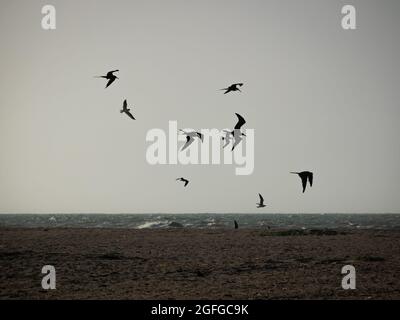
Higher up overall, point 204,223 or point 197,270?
point 197,270

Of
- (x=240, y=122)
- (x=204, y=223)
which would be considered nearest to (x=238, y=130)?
(x=240, y=122)

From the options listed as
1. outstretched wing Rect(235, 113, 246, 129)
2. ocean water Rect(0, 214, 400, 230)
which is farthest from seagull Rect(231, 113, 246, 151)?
ocean water Rect(0, 214, 400, 230)

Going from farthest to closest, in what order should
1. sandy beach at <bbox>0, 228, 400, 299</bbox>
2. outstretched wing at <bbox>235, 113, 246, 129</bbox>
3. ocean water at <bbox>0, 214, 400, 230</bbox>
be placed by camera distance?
ocean water at <bbox>0, 214, 400, 230</bbox> < outstretched wing at <bbox>235, 113, 246, 129</bbox> < sandy beach at <bbox>0, 228, 400, 299</bbox>

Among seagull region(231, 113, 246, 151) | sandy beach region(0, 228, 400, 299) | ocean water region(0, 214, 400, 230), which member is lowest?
ocean water region(0, 214, 400, 230)

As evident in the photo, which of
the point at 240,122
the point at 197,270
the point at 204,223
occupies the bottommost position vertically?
the point at 204,223

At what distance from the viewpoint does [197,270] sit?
18.6 metres

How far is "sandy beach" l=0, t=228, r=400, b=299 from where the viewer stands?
14.5m

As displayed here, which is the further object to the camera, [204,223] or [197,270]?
[204,223]

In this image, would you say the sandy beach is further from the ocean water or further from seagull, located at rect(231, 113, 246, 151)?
the ocean water

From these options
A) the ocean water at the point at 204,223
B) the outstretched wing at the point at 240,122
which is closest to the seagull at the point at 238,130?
the outstretched wing at the point at 240,122

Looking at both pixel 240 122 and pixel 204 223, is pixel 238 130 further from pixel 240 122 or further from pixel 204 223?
pixel 204 223

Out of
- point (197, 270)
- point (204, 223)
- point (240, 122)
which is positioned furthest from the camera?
point (204, 223)
